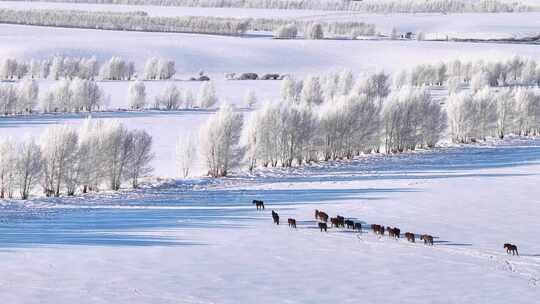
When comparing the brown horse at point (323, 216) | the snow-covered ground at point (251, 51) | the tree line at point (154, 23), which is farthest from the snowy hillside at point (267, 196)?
the tree line at point (154, 23)

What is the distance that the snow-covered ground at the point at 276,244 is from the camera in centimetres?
2425

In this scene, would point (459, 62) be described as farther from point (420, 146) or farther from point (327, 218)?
point (327, 218)

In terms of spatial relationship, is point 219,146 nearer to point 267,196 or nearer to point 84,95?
point 267,196

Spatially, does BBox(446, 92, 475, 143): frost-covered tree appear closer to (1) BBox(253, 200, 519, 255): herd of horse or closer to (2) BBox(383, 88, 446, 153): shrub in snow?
(2) BBox(383, 88, 446, 153): shrub in snow

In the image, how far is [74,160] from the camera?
42406 millimetres

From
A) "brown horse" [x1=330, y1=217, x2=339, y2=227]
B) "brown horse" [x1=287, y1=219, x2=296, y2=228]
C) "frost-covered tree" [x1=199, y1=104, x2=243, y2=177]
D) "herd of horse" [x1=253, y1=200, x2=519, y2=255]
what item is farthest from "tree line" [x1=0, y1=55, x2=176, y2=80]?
"brown horse" [x1=330, y1=217, x2=339, y2=227]

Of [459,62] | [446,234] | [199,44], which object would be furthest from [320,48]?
[446,234]

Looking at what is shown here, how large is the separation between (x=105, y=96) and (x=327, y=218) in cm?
5924

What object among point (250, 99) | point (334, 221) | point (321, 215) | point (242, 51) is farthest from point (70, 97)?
point (242, 51)

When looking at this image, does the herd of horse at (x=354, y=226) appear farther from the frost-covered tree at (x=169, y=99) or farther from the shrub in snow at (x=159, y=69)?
the shrub in snow at (x=159, y=69)

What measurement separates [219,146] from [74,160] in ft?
29.7

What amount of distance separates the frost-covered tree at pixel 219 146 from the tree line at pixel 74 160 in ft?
13.3

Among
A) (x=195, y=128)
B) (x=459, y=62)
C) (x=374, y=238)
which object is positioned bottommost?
(x=374, y=238)

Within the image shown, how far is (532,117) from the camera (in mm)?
72562
